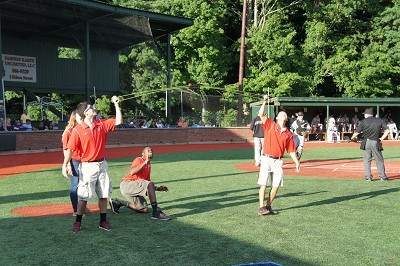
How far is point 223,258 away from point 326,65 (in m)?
34.2

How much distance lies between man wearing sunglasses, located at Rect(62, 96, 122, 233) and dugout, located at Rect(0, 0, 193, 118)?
56.1 ft

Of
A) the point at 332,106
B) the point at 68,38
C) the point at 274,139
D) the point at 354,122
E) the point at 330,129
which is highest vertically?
the point at 68,38

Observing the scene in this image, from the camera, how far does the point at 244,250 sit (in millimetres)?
6230

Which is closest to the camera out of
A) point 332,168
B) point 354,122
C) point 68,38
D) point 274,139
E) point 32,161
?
point 274,139

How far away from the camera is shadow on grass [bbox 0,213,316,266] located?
5828mm

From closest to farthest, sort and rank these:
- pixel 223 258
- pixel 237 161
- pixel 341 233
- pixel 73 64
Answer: pixel 223 258, pixel 341 233, pixel 237 161, pixel 73 64

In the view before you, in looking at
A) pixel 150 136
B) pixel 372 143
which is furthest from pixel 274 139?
pixel 150 136

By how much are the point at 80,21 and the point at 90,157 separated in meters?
21.4

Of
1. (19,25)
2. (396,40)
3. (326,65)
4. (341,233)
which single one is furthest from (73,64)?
(341,233)

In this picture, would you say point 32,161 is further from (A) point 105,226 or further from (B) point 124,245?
(B) point 124,245

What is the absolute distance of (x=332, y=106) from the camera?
34.6 meters

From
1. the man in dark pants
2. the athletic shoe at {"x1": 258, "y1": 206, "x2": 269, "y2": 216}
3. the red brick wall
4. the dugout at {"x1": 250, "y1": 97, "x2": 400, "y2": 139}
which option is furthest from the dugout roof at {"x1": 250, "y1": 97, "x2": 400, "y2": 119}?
the athletic shoe at {"x1": 258, "y1": 206, "x2": 269, "y2": 216}

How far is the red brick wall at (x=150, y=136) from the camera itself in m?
23.1

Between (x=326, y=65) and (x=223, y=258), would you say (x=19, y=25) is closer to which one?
(x=326, y=65)
